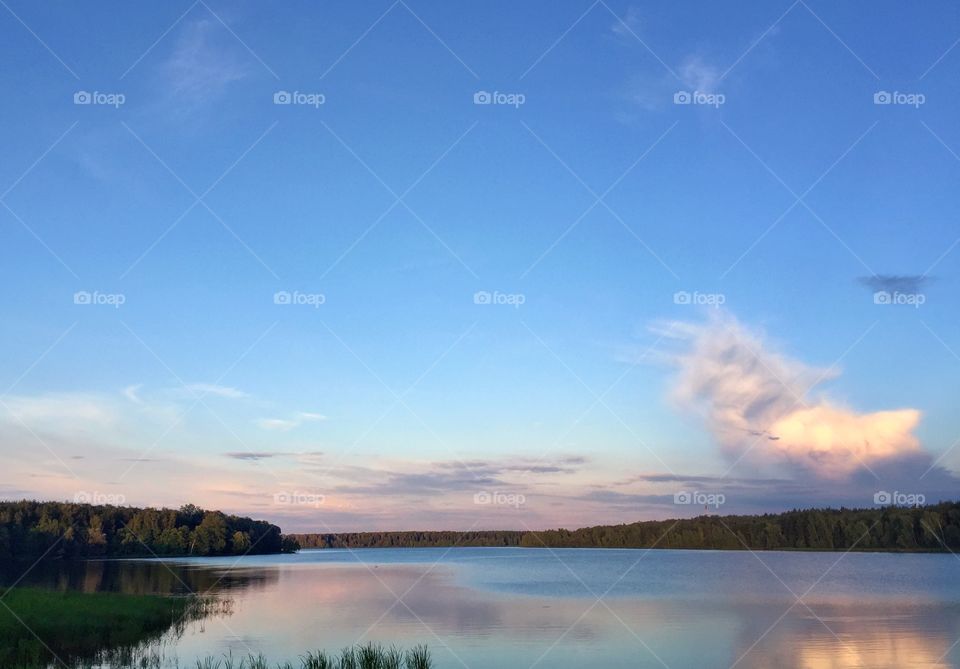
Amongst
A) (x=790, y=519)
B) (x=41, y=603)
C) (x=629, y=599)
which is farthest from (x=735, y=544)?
(x=41, y=603)

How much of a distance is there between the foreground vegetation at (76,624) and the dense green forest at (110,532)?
257 ft

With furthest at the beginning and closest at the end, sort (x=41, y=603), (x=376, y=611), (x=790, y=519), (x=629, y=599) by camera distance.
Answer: (x=790, y=519)
(x=629, y=599)
(x=376, y=611)
(x=41, y=603)

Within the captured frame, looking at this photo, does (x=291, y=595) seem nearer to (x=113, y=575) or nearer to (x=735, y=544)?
(x=113, y=575)

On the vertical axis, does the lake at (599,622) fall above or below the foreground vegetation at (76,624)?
below

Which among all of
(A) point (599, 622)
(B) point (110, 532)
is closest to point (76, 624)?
(A) point (599, 622)

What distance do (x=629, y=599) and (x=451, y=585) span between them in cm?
2255

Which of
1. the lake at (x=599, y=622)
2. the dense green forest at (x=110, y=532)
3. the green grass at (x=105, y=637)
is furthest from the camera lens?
the dense green forest at (x=110, y=532)

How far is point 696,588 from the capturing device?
6606 centimetres

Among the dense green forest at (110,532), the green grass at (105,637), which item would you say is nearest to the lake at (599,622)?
the green grass at (105,637)

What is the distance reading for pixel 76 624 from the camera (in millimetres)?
33250

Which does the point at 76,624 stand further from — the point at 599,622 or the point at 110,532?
the point at 110,532

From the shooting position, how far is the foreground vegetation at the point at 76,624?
28.6 meters

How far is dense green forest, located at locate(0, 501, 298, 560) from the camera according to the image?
377ft

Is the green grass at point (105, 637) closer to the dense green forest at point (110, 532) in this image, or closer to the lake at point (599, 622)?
the lake at point (599, 622)
